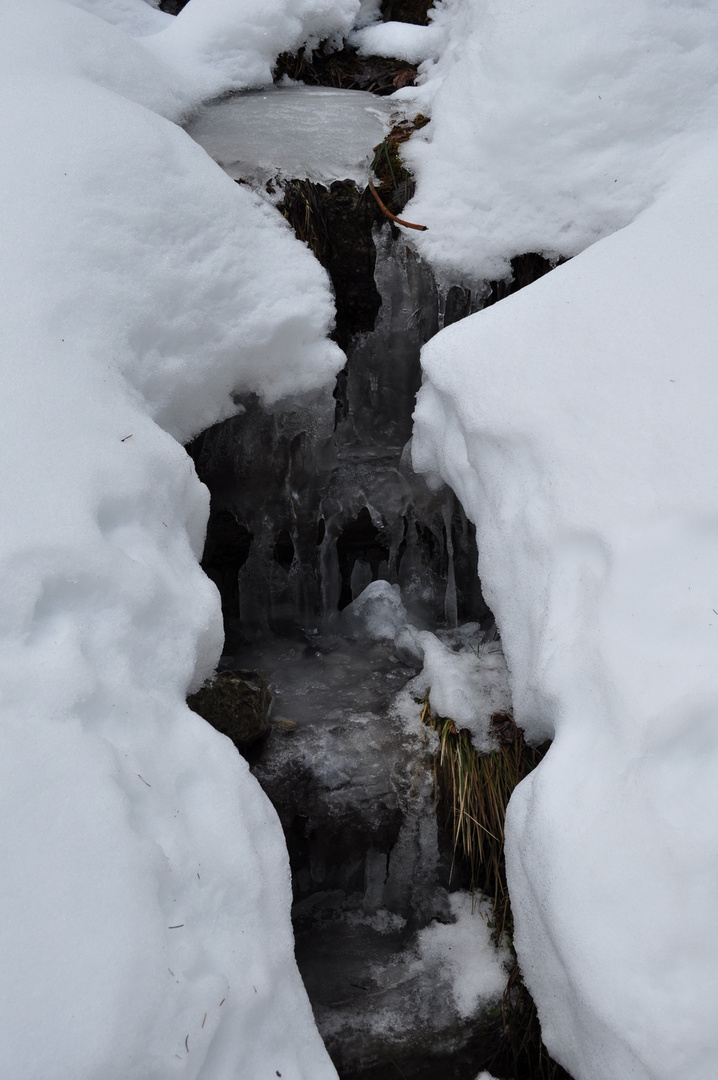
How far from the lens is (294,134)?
4000 mm

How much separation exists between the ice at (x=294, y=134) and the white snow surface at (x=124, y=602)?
65cm

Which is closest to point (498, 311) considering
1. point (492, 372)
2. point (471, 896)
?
point (492, 372)

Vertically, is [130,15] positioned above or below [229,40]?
below

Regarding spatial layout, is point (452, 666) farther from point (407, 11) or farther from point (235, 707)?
point (407, 11)

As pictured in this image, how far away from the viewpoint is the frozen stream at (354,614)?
250 centimetres

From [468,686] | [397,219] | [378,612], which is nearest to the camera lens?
[468,686]

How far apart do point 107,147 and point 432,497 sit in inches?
79.5

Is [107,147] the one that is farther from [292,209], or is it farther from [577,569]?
[577,569]

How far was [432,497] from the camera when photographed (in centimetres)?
387

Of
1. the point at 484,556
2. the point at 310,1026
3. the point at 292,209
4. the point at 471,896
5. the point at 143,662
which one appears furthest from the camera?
the point at 292,209

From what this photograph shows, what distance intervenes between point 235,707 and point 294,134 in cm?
294

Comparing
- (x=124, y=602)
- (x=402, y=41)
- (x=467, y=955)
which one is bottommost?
(x=467, y=955)

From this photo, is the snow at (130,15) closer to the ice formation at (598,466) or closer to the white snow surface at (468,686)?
the ice formation at (598,466)

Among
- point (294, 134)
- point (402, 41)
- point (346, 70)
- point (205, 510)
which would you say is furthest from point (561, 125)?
point (402, 41)
